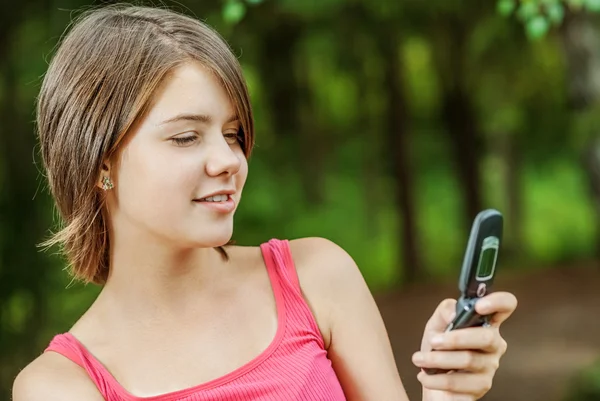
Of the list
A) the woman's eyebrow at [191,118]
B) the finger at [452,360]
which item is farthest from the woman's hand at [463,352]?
the woman's eyebrow at [191,118]

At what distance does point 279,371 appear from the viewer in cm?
150

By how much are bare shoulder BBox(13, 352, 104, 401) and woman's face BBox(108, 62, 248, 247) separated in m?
0.28

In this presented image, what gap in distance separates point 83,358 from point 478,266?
2.33 feet

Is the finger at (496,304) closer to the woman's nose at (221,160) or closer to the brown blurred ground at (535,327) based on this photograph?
the woman's nose at (221,160)

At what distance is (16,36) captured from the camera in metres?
5.23

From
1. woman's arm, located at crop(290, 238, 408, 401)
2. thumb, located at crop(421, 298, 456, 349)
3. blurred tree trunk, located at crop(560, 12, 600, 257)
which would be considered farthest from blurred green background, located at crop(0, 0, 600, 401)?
thumb, located at crop(421, 298, 456, 349)

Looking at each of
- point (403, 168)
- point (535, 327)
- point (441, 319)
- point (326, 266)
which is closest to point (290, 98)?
point (403, 168)

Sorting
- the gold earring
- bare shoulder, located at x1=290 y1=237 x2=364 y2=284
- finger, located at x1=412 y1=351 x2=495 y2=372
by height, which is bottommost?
finger, located at x1=412 y1=351 x2=495 y2=372

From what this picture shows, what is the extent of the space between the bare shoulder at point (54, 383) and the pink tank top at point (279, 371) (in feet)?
0.04

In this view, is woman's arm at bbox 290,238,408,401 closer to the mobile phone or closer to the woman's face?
the woman's face

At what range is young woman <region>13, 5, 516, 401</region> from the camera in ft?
4.73

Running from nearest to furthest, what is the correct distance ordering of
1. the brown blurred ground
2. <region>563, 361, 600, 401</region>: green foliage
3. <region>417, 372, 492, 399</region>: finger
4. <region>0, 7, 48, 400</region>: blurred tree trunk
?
<region>417, 372, 492, 399</region>: finger, <region>0, 7, 48, 400</region>: blurred tree trunk, <region>563, 361, 600, 401</region>: green foliage, the brown blurred ground

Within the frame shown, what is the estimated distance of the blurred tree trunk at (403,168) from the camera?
374 inches

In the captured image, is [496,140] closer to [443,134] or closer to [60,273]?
[443,134]
